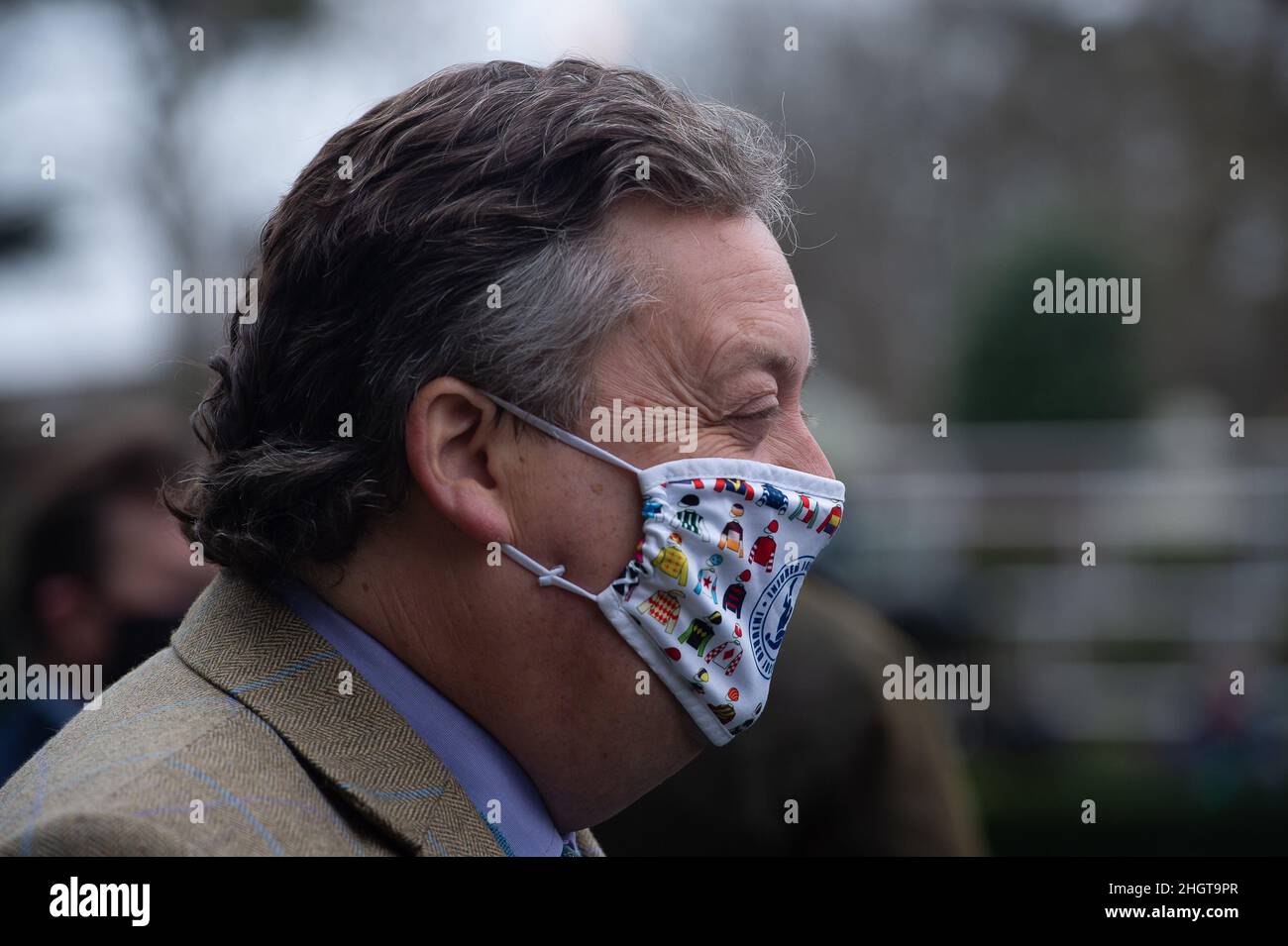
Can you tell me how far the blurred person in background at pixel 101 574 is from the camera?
4176 millimetres

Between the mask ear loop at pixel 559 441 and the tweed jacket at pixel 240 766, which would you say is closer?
the tweed jacket at pixel 240 766

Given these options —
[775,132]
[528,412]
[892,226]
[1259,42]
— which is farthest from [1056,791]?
[1259,42]

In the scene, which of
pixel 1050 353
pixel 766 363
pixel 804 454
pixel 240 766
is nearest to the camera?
pixel 240 766

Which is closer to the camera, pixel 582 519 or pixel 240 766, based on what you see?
pixel 240 766

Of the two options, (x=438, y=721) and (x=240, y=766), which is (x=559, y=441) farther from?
(x=240, y=766)

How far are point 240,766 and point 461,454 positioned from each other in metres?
0.65

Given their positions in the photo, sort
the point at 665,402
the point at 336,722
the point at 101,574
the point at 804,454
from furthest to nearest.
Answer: the point at 101,574 → the point at 804,454 → the point at 665,402 → the point at 336,722

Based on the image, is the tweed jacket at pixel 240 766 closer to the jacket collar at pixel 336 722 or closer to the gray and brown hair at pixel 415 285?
the jacket collar at pixel 336 722

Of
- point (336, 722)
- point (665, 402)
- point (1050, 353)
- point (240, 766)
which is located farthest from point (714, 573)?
point (1050, 353)

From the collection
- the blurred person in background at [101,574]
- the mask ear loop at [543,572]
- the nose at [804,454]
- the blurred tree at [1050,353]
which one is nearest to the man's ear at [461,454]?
the mask ear loop at [543,572]

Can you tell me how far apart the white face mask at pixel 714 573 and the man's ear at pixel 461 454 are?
0.05 metres

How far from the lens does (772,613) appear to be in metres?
2.49

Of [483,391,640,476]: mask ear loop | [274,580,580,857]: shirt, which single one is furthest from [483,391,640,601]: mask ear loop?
[274,580,580,857]: shirt
